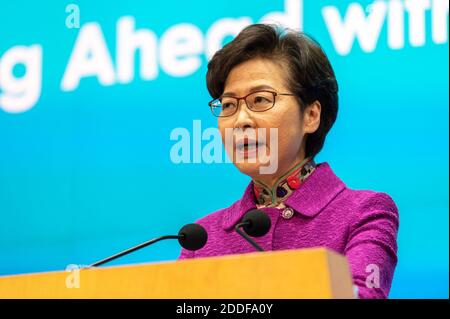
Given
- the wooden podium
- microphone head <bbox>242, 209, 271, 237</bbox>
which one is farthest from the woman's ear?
the wooden podium

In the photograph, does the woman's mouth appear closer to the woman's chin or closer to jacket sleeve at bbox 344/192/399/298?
the woman's chin

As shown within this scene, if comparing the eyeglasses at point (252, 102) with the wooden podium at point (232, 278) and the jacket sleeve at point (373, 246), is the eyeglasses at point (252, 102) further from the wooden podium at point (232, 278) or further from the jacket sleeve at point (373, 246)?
the wooden podium at point (232, 278)

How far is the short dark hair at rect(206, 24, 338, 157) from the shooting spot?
2.02 meters

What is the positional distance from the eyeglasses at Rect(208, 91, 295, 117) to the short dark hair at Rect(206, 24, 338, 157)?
60mm

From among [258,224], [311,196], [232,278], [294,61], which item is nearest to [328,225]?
[311,196]

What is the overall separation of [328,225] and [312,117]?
1.09 feet

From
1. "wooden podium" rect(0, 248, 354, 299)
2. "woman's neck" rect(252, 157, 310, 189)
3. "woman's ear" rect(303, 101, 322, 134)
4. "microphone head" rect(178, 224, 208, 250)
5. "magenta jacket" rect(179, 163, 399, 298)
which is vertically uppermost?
"woman's ear" rect(303, 101, 322, 134)

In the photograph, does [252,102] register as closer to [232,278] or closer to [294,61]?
[294,61]

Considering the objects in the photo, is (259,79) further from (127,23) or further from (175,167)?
(127,23)

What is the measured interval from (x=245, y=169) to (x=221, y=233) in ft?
0.63

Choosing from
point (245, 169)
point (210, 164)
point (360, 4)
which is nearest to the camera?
point (245, 169)
